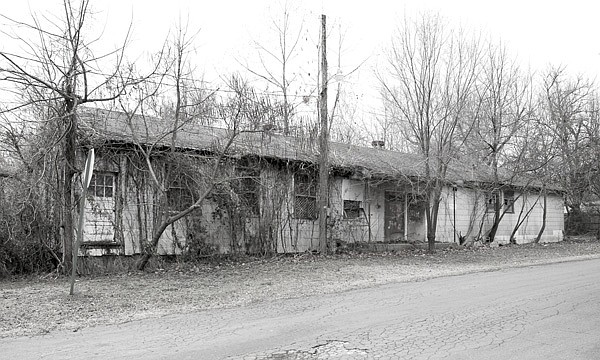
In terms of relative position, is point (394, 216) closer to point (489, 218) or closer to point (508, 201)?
point (489, 218)

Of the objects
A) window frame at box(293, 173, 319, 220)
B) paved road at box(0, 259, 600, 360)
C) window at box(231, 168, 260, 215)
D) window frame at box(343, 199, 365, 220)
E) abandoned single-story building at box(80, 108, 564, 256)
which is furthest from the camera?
window frame at box(343, 199, 365, 220)

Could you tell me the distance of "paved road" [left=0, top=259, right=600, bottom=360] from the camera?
6.20 m

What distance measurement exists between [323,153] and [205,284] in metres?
6.71

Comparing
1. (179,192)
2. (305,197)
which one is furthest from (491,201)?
(179,192)

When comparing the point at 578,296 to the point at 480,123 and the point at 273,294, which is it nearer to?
the point at 273,294

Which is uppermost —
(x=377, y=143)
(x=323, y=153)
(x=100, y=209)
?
(x=377, y=143)

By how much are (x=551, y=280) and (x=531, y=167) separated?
40.6 feet

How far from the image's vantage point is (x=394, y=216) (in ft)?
71.4

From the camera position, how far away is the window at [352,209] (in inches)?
774

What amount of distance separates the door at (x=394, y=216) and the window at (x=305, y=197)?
12.8 feet

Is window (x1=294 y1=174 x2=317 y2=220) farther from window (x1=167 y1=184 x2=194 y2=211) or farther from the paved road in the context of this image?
the paved road

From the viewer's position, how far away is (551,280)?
1199cm

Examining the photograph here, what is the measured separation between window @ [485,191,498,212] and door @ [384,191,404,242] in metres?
4.45

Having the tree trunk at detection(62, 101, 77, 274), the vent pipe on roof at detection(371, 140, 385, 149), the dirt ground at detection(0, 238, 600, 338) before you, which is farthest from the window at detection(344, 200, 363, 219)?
the tree trunk at detection(62, 101, 77, 274)
